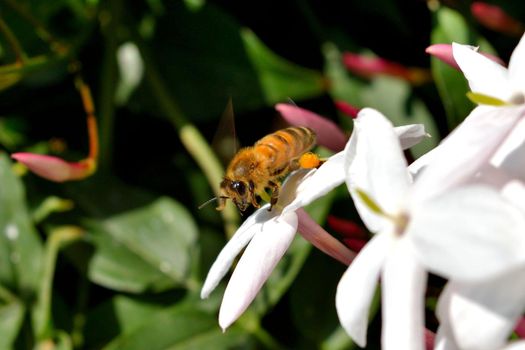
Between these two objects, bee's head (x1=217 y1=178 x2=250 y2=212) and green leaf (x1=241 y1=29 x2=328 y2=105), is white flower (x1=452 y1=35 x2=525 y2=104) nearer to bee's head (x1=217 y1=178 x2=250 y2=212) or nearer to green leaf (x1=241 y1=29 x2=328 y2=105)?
bee's head (x1=217 y1=178 x2=250 y2=212)

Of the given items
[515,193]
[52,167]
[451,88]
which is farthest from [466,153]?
[52,167]

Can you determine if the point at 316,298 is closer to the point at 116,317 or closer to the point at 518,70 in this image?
the point at 116,317

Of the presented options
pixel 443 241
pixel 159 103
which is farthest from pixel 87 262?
pixel 443 241

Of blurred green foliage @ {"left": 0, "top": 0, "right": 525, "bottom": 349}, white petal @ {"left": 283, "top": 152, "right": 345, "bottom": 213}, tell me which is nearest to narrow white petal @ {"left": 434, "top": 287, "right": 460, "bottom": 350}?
white petal @ {"left": 283, "top": 152, "right": 345, "bottom": 213}

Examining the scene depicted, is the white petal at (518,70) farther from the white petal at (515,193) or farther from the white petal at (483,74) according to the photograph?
the white petal at (515,193)

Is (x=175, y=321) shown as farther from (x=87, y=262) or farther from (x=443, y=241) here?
(x=443, y=241)

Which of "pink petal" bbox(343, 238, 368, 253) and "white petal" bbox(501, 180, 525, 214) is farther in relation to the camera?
"pink petal" bbox(343, 238, 368, 253)

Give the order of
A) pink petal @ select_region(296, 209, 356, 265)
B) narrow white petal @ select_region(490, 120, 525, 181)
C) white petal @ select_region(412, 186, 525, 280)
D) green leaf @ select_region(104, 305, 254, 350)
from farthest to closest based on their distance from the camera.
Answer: green leaf @ select_region(104, 305, 254, 350) < pink petal @ select_region(296, 209, 356, 265) < narrow white petal @ select_region(490, 120, 525, 181) < white petal @ select_region(412, 186, 525, 280)
